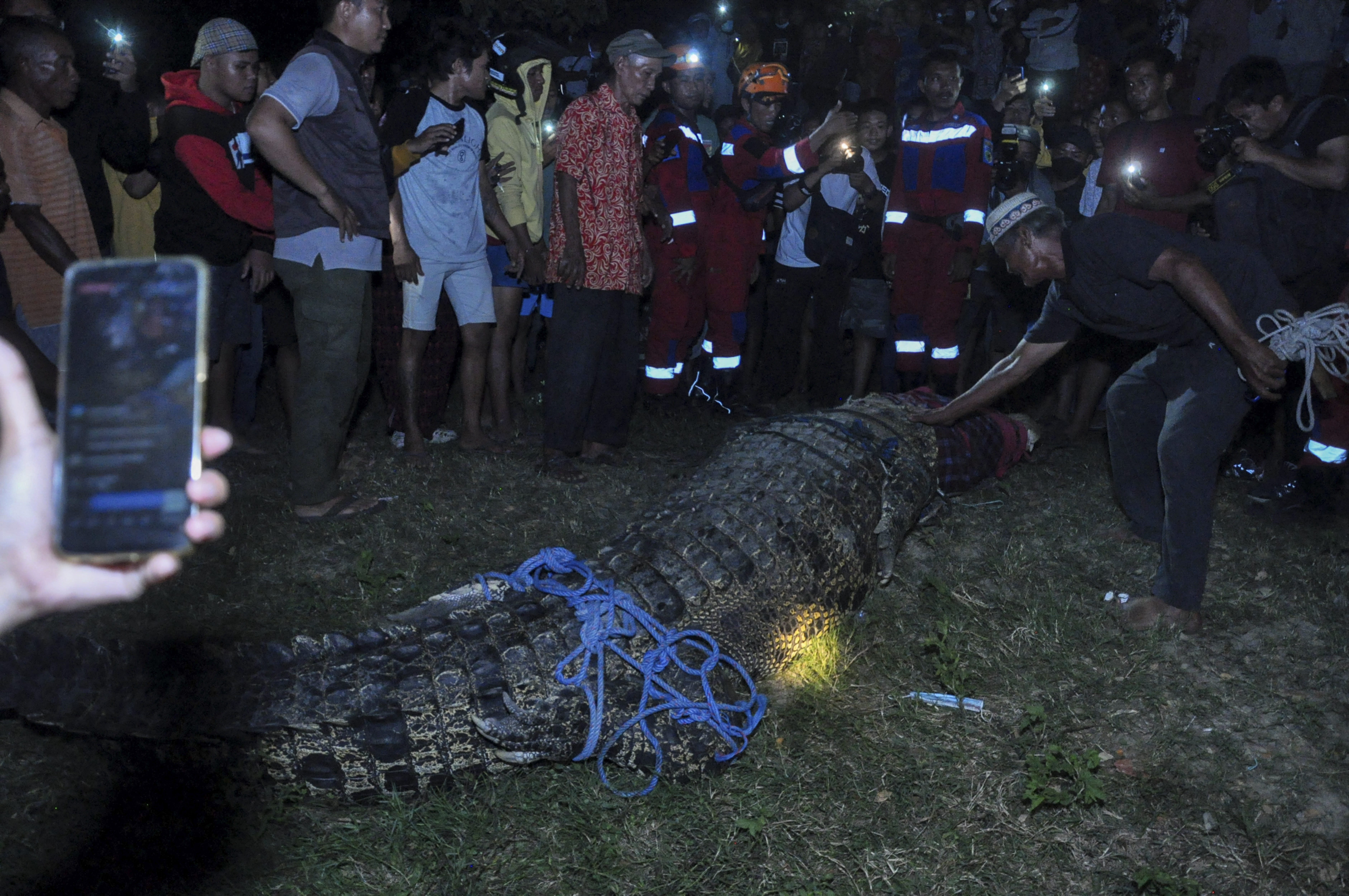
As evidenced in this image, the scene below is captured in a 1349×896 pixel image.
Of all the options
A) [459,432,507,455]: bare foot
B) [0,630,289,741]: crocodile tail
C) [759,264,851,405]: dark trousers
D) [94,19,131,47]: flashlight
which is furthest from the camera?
[759,264,851,405]: dark trousers

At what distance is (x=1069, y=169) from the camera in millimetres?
5863

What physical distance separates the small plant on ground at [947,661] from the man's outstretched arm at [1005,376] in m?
0.94

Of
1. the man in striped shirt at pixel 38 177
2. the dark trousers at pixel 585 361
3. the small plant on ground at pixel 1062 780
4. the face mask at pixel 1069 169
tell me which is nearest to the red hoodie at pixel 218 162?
the man in striped shirt at pixel 38 177

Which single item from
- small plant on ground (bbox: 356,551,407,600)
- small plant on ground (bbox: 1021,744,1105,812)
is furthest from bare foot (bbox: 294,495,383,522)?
small plant on ground (bbox: 1021,744,1105,812)

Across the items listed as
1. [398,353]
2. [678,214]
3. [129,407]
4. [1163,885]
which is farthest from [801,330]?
[129,407]

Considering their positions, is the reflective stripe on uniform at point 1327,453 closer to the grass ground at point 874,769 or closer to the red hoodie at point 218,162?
the grass ground at point 874,769

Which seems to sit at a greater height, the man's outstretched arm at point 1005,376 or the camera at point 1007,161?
the camera at point 1007,161

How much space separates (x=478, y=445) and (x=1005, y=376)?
8.97 feet

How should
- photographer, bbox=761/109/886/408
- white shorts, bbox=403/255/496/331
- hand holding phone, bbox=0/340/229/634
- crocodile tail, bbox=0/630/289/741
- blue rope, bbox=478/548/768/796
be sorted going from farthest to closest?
1. photographer, bbox=761/109/886/408
2. white shorts, bbox=403/255/496/331
3. blue rope, bbox=478/548/768/796
4. crocodile tail, bbox=0/630/289/741
5. hand holding phone, bbox=0/340/229/634

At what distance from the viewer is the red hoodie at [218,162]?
420 centimetres

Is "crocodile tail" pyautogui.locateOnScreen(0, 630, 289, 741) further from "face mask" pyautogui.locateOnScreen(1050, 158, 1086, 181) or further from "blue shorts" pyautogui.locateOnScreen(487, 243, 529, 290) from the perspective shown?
"face mask" pyautogui.locateOnScreen(1050, 158, 1086, 181)

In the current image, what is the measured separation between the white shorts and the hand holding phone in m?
3.48

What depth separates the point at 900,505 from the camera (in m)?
3.75

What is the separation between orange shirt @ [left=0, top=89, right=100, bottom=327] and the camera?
3.59 metres
